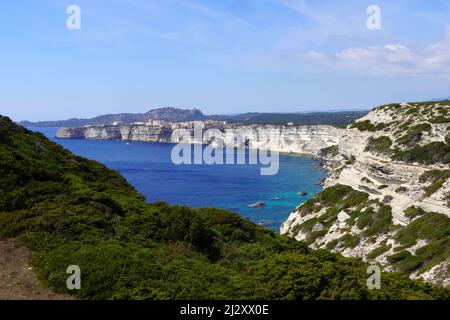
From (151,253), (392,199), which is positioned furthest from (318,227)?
(151,253)

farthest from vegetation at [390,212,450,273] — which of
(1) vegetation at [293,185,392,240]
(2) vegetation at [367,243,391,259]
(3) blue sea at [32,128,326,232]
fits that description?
(3) blue sea at [32,128,326,232]

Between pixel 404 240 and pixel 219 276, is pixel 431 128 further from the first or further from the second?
pixel 219 276

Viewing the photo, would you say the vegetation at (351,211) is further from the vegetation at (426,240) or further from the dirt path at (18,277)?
the dirt path at (18,277)

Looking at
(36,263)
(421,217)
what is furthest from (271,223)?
(36,263)

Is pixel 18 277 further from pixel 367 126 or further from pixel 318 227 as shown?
pixel 367 126

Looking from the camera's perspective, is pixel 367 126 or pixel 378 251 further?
pixel 367 126
